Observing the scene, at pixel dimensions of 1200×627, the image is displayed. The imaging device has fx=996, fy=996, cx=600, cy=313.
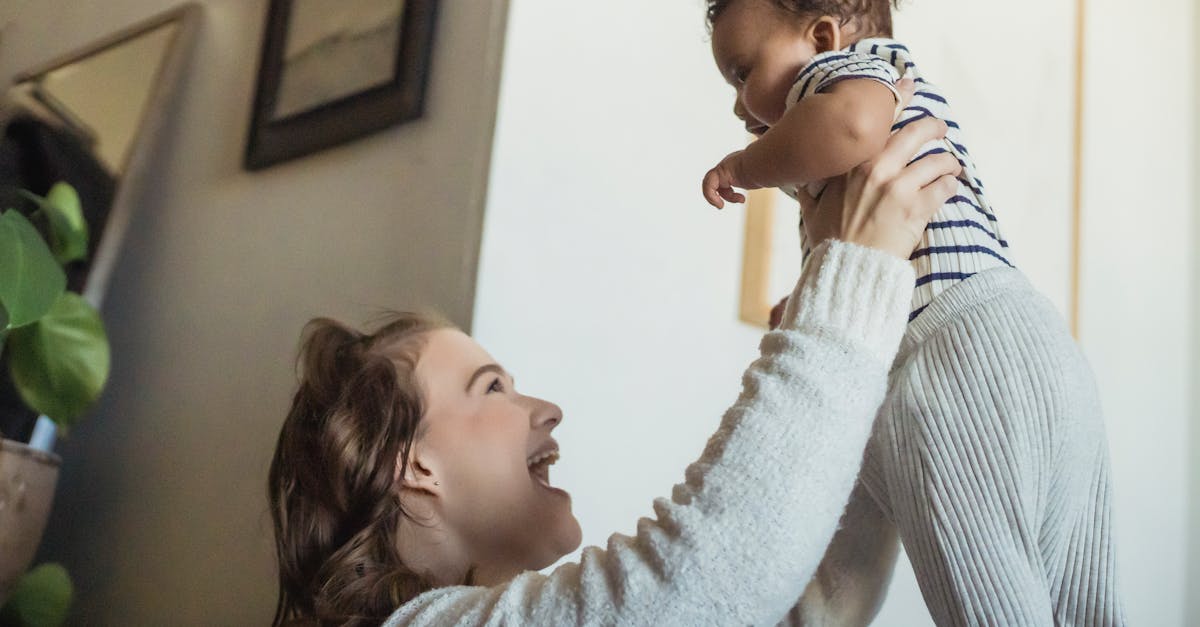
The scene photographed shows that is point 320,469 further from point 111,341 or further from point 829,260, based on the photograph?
point 111,341

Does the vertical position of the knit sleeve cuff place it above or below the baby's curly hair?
below

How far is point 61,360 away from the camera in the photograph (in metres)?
1.28

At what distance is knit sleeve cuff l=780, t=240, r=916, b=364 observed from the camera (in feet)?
2.10

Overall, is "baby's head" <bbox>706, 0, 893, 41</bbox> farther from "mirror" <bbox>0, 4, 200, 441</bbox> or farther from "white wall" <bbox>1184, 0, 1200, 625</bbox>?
A: "white wall" <bbox>1184, 0, 1200, 625</bbox>

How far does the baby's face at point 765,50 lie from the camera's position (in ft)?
2.66

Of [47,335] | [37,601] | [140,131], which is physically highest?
[140,131]

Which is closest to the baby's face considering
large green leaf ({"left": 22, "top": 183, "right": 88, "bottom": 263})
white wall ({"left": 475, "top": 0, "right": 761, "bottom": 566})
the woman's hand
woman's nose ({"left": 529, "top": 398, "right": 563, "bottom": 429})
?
the woman's hand

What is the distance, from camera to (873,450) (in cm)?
72

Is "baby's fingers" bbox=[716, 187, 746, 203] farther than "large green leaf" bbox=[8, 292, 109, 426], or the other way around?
"large green leaf" bbox=[8, 292, 109, 426]

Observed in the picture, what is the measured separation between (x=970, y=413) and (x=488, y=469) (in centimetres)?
42

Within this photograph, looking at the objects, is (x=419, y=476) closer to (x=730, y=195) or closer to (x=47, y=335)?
(x=730, y=195)

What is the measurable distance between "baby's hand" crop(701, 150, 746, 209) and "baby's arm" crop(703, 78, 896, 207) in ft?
0.11

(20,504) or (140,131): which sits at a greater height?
(140,131)

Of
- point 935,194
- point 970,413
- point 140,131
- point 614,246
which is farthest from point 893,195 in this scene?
point 140,131
